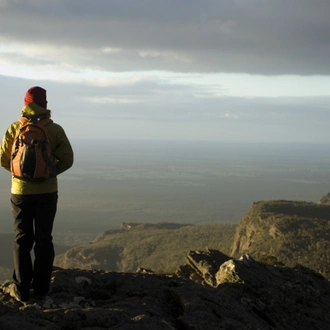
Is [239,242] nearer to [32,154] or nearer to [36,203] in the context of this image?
[36,203]

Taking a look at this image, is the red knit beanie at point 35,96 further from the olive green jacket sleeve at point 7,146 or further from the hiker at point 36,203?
the olive green jacket sleeve at point 7,146

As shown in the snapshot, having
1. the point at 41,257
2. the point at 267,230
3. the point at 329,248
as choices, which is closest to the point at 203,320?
the point at 41,257

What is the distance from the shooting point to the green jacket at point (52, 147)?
7688 mm

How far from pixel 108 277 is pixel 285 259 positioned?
3635 cm

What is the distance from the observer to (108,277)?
29.6 feet

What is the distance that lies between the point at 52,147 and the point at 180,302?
3.21 metres

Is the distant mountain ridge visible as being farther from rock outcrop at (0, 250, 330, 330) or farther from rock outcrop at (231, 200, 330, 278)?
rock outcrop at (0, 250, 330, 330)

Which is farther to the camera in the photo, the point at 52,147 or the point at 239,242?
the point at 239,242

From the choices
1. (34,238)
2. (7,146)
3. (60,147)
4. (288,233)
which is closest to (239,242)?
(288,233)

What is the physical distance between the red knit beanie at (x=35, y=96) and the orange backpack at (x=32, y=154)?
0.36 m

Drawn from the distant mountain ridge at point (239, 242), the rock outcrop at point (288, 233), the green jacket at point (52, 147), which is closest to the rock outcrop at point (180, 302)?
the green jacket at point (52, 147)

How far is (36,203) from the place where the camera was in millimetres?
7793

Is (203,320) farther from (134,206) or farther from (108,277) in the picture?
(134,206)

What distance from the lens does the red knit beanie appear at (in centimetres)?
790
